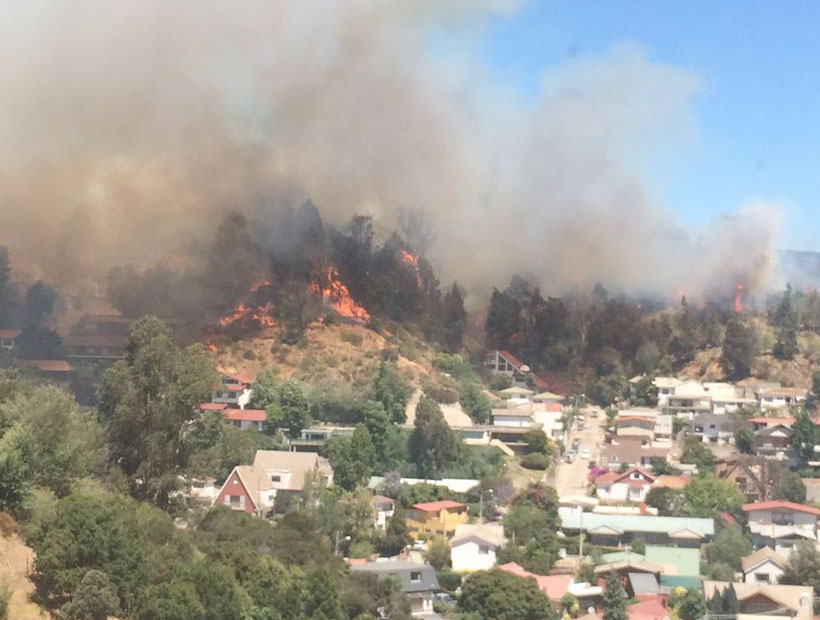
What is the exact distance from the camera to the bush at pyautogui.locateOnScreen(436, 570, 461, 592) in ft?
84.2

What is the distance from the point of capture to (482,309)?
4947cm

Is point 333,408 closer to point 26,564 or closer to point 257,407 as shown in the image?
point 257,407

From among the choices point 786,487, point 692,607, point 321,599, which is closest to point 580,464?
point 786,487

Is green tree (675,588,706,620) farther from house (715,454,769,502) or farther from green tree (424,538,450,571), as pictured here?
house (715,454,769,502)

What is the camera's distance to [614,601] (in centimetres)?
2386

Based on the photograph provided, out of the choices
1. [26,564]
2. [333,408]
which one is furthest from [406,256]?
[26,564]

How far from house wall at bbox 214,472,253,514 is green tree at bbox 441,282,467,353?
15694mm

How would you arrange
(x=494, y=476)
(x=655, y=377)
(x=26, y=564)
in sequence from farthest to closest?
(x=655, y=377) → (x=494, y=476) → (x=26, y=564)

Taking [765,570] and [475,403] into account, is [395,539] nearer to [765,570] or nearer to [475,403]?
[765,570]

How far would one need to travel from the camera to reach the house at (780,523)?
29.3 m

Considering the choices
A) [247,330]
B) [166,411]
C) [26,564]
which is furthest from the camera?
[247,330]

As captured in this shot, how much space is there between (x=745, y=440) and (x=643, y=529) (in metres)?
9.66

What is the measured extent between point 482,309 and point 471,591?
2631 cm

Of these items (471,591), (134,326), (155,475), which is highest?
(134,326)
